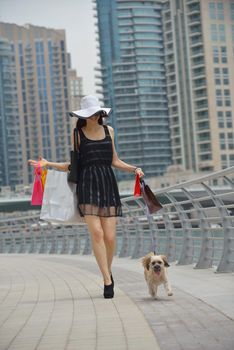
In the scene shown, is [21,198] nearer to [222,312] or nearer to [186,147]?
[186,147]

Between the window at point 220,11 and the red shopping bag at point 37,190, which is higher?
the window at point 220,11

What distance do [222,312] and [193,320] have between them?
39 centimetres

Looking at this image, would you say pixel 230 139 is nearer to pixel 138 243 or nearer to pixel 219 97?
pixel 219 97

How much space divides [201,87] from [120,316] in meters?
177

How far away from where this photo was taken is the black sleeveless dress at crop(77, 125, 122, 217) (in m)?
8.47

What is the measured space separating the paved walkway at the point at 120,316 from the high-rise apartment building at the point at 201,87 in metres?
164

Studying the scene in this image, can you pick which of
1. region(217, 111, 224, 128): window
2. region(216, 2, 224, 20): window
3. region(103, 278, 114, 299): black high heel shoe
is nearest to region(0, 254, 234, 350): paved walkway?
region(103, 278, 114, 299): black high heel shoe

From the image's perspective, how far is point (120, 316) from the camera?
686cm

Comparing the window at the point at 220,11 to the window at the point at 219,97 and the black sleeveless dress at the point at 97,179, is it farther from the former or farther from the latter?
the black sleeveless dress at the point at 97,179

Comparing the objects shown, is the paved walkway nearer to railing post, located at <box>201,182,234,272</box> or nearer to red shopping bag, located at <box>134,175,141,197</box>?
railing post, located at <box>201,182,234,272</box>

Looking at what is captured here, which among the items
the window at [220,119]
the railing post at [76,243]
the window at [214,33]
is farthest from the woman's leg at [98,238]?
the window at [214,33]

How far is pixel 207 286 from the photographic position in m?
9.11

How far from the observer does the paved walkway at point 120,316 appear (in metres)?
5.60

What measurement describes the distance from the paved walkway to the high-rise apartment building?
163726mm
